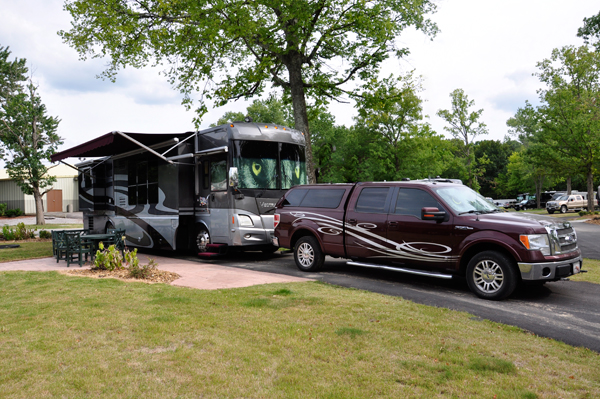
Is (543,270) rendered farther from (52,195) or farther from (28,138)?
(52,195)

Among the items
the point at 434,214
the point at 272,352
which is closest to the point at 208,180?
the point at 434,214

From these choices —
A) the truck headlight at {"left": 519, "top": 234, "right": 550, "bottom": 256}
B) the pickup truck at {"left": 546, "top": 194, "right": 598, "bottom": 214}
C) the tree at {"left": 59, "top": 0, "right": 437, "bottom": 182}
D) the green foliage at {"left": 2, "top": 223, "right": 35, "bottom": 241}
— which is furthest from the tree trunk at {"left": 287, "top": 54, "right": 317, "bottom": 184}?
the pickup truck at {"left": 546, "top": 194, "right": 598, "bottom": 214}

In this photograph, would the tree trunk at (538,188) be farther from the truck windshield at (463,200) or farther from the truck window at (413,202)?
the truck window at (413,202)

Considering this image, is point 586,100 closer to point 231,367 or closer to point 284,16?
point 284,16

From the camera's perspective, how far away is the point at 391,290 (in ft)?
26.1

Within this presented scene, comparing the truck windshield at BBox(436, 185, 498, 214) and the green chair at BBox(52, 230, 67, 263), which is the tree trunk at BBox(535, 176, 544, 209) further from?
the green chair at BBox(52, 230, 67, 263)

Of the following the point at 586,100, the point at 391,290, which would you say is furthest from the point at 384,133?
the point at 391,290

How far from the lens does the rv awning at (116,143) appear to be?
11148mm

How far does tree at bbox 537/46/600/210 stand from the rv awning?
93.2ft

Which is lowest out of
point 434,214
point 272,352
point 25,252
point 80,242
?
point 272,352

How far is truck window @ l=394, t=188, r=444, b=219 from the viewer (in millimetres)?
8234

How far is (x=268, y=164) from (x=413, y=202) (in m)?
4.65

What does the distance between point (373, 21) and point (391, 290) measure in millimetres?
10810

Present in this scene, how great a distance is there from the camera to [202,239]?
12422 millimetres
